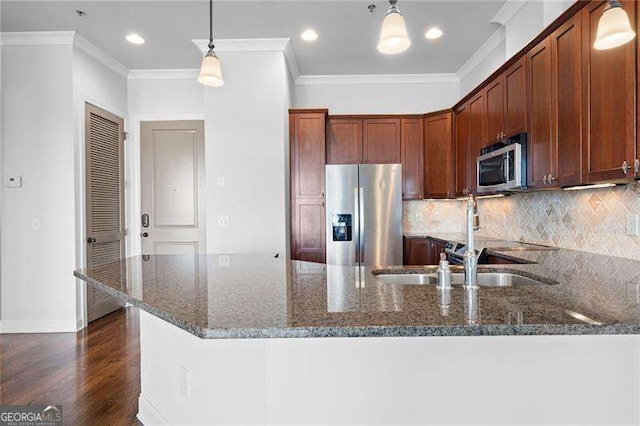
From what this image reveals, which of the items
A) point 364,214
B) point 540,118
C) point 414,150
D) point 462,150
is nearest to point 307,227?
point 364,214

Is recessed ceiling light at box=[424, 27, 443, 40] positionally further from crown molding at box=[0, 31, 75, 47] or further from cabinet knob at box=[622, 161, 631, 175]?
crown molding at box=[0, 31, 75, 47]

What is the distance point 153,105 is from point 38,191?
63.0 inches

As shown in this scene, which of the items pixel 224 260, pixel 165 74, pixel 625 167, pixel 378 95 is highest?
pixel 165 74

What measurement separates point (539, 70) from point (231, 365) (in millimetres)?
2640

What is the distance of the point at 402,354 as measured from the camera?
117cm

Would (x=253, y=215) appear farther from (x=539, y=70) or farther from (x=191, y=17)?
(x=539, y=70)

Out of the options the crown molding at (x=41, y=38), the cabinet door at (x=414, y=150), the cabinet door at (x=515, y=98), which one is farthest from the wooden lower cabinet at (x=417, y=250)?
the crown molding at (x=41, y=38)

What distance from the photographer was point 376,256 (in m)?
4.18

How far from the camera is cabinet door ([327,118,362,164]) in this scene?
4434mm

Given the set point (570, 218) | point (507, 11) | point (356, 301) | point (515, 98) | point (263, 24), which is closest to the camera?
point (356, 301)

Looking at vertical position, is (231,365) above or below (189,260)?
below

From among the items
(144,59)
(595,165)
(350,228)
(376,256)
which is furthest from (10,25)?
(595,165)

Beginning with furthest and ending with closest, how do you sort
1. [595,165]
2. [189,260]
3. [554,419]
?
[189,260], [595,165], [554,419]

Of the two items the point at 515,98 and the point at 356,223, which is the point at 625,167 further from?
the point at 356,223
